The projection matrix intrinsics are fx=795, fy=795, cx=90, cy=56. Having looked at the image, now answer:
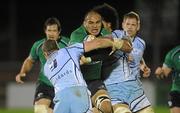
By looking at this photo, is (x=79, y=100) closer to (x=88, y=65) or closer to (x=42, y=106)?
(x=88, y=65)

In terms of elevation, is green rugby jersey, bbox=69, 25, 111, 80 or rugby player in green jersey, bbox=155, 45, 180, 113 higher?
green rugby jersey, bbox=69, 25, 111, 80

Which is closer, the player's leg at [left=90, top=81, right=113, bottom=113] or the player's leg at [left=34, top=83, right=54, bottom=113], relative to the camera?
the player's leg at [left=90, top=81, right=113, bottom=113]

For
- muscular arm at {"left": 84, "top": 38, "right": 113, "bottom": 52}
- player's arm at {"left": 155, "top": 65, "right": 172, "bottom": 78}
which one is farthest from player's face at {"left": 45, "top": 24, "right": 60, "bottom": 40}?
muscular arm at {"left": 84, "top": 38, "right": 113, "bottom": 52}

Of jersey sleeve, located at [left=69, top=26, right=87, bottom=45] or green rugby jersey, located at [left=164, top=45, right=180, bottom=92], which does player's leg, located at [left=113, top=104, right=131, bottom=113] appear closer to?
jersey sleeve, located at [left=69, top=26, right=87, bottom=45]

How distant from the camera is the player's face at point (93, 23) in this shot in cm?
1077

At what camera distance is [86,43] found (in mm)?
10008

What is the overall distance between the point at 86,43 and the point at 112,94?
4.05ft

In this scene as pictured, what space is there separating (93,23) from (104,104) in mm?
1116

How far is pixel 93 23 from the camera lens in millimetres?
10805

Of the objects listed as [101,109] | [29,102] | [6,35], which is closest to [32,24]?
[6,35]

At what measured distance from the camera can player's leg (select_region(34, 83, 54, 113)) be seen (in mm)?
12172

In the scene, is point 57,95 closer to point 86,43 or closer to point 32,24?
point 86,43

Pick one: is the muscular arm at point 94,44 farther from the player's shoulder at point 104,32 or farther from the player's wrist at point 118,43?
the player's shoulder at point 104,32

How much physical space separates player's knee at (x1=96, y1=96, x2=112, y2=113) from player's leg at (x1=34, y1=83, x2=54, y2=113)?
5.30 ft
